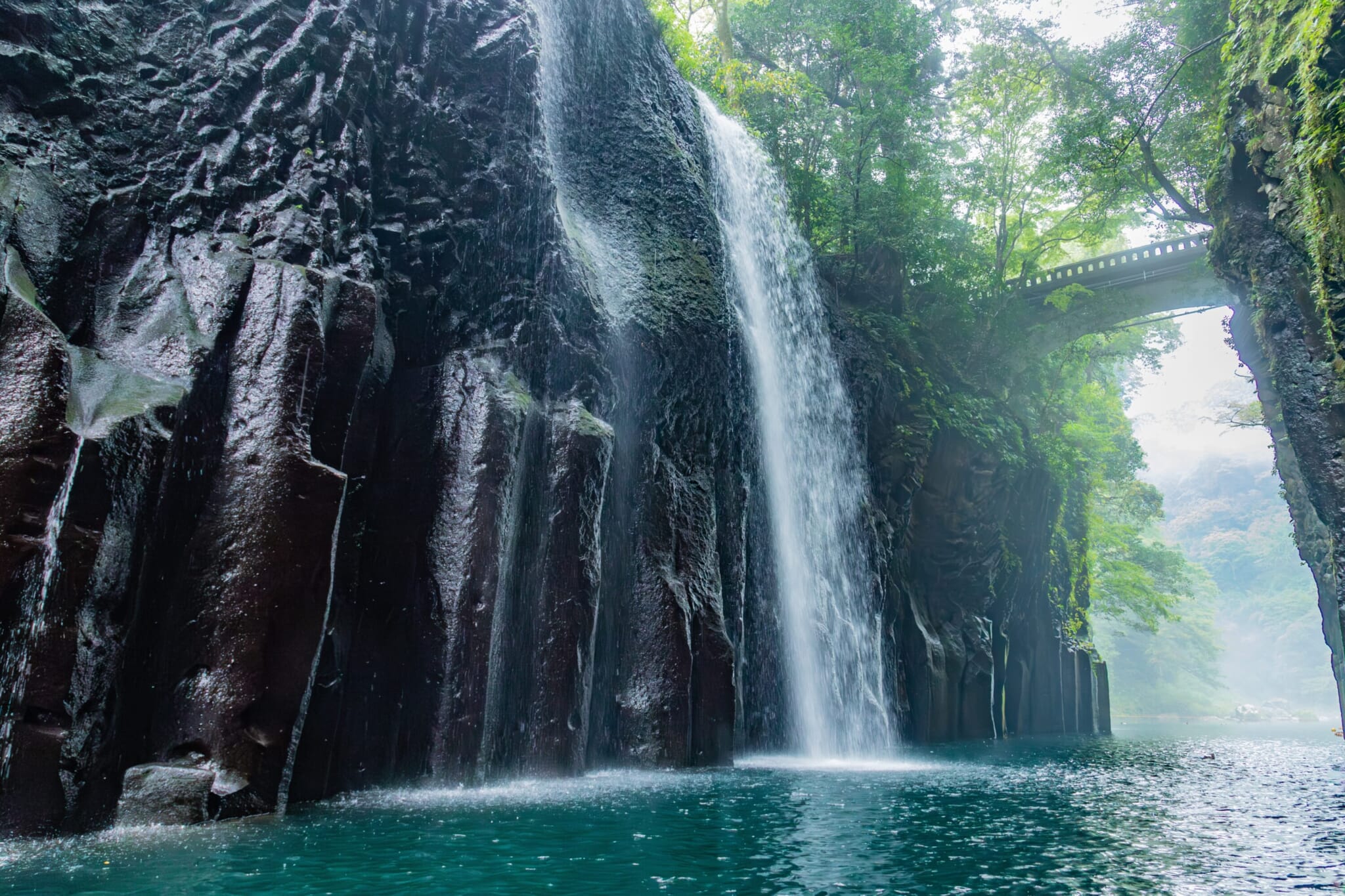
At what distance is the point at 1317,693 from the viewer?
6950 cm

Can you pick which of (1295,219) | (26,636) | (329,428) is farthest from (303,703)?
(1295,219)

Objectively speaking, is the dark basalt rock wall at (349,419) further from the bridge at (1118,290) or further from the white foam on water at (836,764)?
the bridge at (1118,290)

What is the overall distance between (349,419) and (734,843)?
5.29 meters

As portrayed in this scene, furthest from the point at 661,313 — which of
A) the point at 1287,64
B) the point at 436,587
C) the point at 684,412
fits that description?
the point at 1287,64

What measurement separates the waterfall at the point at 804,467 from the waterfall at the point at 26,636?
10.4 m

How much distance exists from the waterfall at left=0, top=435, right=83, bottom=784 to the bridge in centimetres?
2458

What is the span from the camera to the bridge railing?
1015 inches

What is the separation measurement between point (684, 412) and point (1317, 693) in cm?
7770

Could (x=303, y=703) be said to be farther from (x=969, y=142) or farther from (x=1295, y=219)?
(x=969, y=142)

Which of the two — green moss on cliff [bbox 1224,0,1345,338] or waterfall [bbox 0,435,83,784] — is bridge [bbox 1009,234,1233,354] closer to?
green moss on cliff [bbox 1224,0,1345,338]

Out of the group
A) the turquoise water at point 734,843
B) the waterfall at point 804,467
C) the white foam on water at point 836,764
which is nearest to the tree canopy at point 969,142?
the waterfall at point 804,467

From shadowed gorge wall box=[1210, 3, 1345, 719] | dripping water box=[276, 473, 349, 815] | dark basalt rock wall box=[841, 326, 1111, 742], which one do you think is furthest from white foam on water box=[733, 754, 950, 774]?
shadowed gorge wall box=[1210, 3, 1345, 719]

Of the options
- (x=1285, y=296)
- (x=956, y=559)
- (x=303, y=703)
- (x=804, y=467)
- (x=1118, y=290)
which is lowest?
(x=303, y=703)

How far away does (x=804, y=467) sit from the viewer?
16.4 metres
